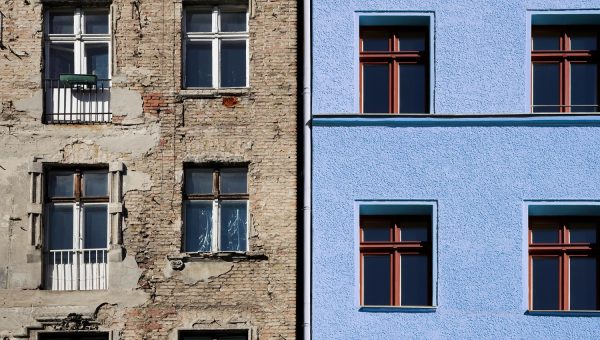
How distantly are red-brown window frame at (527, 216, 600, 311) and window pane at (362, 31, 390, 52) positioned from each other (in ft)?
12.1

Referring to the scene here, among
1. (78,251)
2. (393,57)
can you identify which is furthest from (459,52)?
(78,251)

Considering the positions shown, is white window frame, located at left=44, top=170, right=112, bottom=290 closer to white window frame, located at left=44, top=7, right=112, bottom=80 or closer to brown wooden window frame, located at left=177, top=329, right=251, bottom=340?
brown wooden window frame, located at left=177, top=329, right=251, bottom=340

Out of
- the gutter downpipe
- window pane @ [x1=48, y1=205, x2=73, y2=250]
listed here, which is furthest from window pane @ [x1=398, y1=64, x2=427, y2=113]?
window pane @ [x1=48, y1=205, x2=73, y2=250]

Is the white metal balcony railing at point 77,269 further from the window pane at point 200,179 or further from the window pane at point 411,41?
the window pane at point 411,41

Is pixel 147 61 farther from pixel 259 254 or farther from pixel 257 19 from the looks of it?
pixel 259 254

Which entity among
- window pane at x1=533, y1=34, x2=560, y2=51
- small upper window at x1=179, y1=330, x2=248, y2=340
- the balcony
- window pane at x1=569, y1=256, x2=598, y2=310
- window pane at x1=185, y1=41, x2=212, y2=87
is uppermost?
window pane at x1=533, y1=34, x2=560, y2=51

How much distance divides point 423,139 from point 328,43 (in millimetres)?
2181

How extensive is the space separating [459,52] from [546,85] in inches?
61.6

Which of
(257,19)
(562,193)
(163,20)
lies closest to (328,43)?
(257,19)

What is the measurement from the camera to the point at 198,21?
768 inches

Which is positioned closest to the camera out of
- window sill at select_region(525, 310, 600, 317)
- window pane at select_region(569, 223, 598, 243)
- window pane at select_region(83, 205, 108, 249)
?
window sill at select_region(525, 310, 600, 317)

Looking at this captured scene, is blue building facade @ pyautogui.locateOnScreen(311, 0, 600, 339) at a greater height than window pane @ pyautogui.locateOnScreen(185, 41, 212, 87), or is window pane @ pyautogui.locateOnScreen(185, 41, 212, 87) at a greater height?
window pane @ pyautogui.locateOnScreen(185, 41, 212, 87)

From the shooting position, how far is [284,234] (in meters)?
18.7

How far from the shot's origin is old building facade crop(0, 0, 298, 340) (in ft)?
60.6
